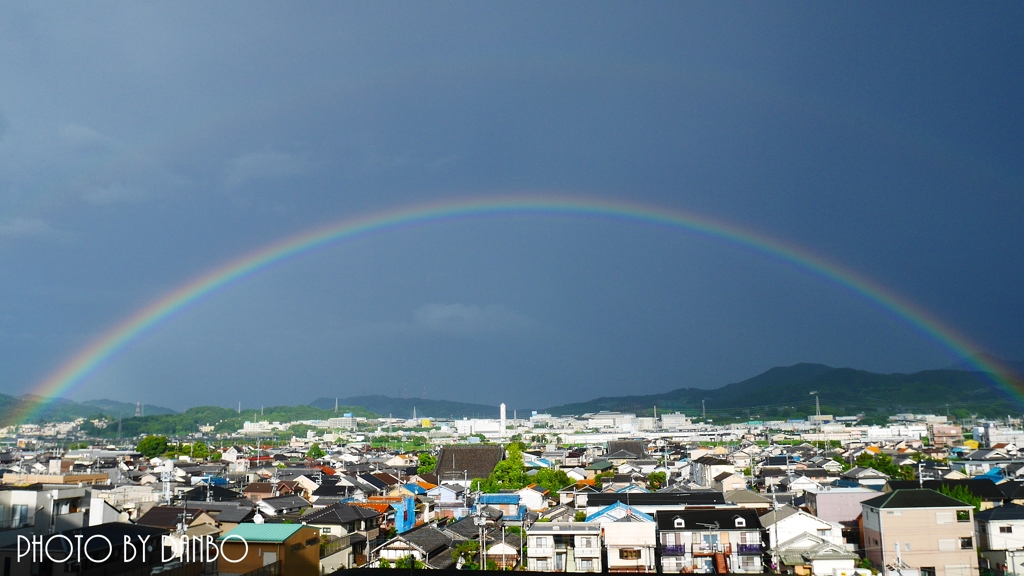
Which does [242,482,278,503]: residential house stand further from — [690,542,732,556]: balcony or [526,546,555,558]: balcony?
[690,542,732,556]: balcony

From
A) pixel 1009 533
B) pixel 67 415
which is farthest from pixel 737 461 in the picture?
pixel 67 415

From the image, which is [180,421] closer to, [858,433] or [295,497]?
[858,433]

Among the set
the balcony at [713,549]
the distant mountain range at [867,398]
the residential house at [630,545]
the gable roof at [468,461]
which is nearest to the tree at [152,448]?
the gable roof at [468,461]

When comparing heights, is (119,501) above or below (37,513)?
below

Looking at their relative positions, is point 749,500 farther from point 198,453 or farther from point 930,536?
point 198,453

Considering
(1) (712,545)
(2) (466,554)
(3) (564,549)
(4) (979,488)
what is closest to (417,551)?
(2) (466,554)
